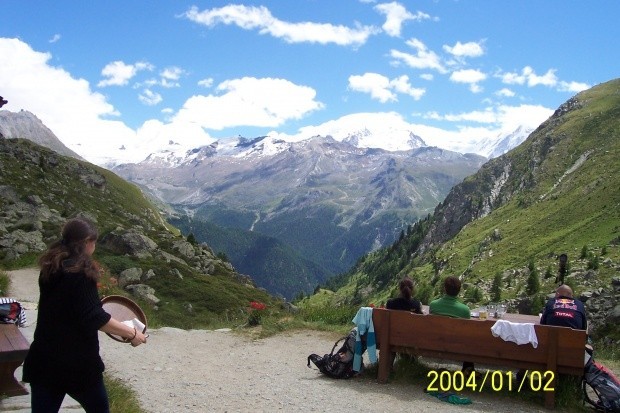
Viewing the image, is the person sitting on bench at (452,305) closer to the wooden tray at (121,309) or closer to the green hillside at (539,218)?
the wooden tray at (121,309)

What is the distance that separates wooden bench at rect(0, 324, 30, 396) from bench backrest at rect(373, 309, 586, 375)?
729 centimetres

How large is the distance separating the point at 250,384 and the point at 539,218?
343 ft

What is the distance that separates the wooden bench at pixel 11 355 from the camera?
716 centimetres

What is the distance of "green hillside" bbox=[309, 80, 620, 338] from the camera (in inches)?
2697

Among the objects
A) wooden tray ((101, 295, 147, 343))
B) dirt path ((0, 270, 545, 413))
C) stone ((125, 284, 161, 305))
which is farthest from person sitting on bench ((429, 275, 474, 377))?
stone ((125, 284, 161, 305))

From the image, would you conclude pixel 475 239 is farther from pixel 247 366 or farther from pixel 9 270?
pixel 247 366

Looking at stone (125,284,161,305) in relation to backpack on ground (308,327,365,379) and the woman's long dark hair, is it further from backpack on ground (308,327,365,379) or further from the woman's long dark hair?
the woman's long dark hair

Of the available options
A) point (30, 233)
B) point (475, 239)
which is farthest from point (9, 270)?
point (475, 239)

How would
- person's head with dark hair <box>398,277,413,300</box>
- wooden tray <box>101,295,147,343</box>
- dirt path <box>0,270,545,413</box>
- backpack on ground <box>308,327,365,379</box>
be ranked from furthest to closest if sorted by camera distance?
person's head with dark hair <box>398,277,413,300</box>
backpack on ground <box>308,327,365,379</box>
dirt path <box>0,270,545,413</box>
wooden tray <box>101,295,147,343</box>

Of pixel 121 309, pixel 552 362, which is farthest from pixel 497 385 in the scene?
pixel 121 309

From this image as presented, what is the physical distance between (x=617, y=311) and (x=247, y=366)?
16.8 meters

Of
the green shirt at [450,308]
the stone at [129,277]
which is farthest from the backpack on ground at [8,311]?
the stone at [129,277]

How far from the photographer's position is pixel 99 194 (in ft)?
356

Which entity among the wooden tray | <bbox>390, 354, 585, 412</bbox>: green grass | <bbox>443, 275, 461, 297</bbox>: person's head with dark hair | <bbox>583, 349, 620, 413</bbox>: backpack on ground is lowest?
<bbox>390, 354, 585, 412</bbox>: green grass
